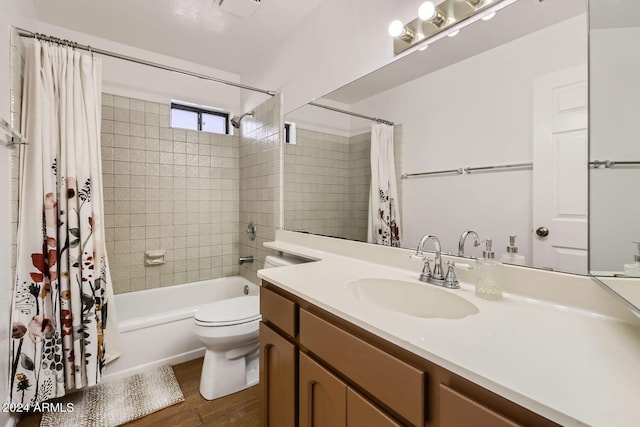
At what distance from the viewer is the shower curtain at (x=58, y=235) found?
4.90 ft

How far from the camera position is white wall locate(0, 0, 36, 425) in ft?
4.33

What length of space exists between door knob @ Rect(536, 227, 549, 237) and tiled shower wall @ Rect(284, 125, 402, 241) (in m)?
0.57

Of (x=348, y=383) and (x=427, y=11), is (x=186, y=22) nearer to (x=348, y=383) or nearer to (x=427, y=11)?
(x=427, y=11)

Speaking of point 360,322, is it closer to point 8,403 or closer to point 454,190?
point 454,190

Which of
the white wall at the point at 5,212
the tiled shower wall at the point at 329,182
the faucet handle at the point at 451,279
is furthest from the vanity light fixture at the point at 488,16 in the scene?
the white wall at the point at 5,212

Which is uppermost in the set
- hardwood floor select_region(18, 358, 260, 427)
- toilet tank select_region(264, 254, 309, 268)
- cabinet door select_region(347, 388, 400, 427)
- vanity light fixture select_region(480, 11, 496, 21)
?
vanity light fixture select_region(480, 11, 496, 21)

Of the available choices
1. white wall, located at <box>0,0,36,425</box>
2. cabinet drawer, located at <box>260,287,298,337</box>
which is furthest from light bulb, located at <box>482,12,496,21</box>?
white wall, located at <box>0,0,36,425</box>

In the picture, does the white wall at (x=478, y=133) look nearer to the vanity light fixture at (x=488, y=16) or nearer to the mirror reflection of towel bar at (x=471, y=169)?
the mirror reflection of towel bar at (x=471, y=169)

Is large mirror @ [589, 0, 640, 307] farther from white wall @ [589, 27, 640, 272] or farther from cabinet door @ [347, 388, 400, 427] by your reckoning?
cabinet door @ [347, 388, 400, 427]

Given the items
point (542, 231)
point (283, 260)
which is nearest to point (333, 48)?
point (283, 260)

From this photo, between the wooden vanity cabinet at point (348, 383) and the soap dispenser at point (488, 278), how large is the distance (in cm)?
42

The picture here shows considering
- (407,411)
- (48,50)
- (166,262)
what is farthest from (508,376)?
(166,262)

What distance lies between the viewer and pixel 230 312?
182cm

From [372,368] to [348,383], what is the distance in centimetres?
13
